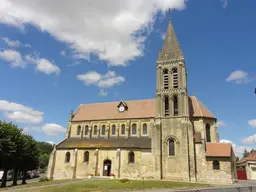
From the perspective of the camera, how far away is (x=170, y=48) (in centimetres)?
4184

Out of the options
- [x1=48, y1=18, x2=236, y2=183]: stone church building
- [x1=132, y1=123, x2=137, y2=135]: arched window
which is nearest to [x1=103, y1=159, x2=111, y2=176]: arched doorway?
[x1=48, y1=18, x2=236, y2=183]: stone church building

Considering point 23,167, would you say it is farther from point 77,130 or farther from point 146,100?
point 146,100

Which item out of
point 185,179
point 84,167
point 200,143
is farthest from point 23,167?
point 200,143

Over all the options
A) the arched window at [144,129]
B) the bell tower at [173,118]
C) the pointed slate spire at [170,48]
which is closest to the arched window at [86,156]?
the arched window at [144,129]

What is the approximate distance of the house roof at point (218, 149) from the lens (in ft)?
108

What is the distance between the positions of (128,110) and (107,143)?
8343mm

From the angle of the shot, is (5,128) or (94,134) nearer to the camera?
(5,128)

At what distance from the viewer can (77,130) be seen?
47000 mm

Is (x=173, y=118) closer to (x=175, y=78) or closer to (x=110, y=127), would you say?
(x=175, y=78)

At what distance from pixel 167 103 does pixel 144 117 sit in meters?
5.59

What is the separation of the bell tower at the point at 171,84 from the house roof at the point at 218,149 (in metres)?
6.19

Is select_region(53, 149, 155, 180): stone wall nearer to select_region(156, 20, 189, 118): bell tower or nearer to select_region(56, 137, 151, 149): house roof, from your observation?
select_region(56, 137, 151, 149): house roof

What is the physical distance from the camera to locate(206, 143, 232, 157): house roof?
3281 cm

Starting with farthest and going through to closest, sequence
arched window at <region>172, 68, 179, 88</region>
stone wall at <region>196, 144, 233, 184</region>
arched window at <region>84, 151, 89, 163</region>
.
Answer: arched window at <region>84, 151, 89, 163</region>, arched window at <region>172, 68, 179, 88</region>, stone wall at <region>196, 144, 233, 184</region>
